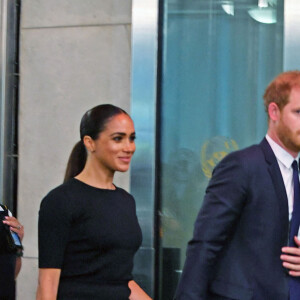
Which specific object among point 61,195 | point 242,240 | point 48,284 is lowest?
point 48,284

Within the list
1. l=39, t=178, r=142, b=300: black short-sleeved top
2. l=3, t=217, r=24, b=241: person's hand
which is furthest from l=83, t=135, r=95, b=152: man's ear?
l=3, t=217, r=24, b=241: person's hand

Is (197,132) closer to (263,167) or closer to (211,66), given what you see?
(211,66)

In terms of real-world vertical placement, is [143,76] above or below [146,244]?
above

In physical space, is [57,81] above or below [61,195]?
above

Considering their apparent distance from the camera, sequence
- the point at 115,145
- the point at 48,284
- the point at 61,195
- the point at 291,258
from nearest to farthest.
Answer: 1. the point at 291,258
2. the point at 48,284
3. the point at 61,195
4. the point at 115,145

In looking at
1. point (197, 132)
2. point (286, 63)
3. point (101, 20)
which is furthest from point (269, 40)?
point (101, 20)

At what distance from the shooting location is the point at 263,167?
11.0 ft

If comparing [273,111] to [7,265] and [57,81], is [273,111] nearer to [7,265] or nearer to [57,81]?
[7,265]

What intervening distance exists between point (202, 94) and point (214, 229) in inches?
118

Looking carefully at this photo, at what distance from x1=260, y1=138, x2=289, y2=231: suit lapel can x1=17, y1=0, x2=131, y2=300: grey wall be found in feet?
9.55

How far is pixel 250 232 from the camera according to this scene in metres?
3.30

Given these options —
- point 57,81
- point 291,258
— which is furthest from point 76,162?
point 57,81

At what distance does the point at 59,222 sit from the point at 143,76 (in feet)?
8.05

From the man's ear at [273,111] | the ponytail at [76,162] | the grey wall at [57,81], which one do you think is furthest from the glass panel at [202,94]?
the man's ear at [273,111]
